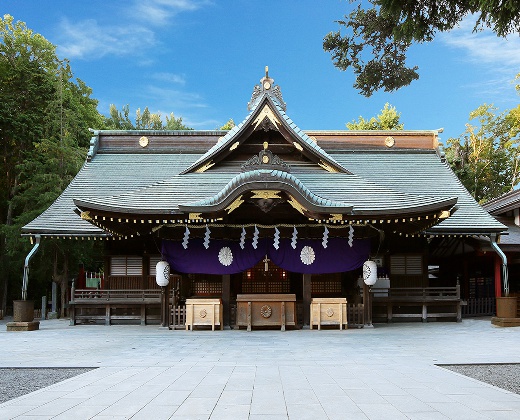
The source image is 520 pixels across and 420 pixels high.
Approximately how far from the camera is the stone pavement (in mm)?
5031

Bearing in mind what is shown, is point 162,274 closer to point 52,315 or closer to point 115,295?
point 115,295

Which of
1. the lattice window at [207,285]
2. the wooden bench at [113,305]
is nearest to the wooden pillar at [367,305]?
the lattice window at [207,285]

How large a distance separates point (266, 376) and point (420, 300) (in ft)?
34.2

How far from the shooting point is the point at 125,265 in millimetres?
17219

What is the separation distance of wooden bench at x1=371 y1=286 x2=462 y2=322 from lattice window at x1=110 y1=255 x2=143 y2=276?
8.13 meters

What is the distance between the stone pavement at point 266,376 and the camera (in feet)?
16.5

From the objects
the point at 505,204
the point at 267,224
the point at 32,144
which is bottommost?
the point at 267,224

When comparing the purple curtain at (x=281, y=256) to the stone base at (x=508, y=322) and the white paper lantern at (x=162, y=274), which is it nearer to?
the white paper lantern at (x=162, y=274)

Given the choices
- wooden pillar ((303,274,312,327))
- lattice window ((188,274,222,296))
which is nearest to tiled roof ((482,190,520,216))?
wooden pillar ((303,274,312,327))

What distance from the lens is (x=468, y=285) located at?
64.1ft

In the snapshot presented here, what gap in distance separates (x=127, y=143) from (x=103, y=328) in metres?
8.47

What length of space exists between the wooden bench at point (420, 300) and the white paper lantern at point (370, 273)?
2513mm

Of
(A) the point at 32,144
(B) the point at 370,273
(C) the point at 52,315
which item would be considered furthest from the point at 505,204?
(A) the point at 32,144

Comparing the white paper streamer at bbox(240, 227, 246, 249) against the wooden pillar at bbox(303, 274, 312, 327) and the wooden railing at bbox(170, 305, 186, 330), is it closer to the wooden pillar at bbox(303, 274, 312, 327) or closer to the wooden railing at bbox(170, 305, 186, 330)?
the wooden pillar at bbox(303, 274, 312, 327)
